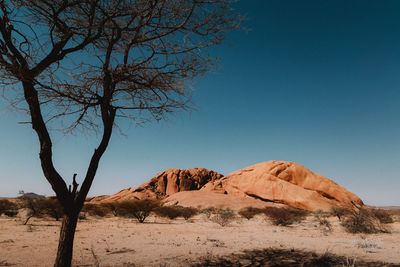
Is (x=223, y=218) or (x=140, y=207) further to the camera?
(x=140, y=207)

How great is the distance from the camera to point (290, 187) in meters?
40.0

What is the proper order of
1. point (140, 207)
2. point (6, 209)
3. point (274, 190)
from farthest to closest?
point (274, 190)
point (140, 207)
point (6, 209)

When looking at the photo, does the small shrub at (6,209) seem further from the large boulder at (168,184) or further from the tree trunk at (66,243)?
the large boulder at (168,184)

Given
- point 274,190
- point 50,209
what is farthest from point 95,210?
point 274,190

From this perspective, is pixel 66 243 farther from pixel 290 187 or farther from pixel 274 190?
pixel 290 187

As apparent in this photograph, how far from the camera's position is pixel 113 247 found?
866 centimetres

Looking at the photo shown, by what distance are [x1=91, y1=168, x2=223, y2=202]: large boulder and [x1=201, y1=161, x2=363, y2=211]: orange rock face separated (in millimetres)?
15054

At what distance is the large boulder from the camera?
59938 mm

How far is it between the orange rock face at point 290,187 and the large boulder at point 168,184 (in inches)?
593

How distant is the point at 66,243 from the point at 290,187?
41.1 m

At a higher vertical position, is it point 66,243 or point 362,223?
point 66,243

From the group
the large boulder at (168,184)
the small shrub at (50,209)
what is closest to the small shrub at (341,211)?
the small shrub at (50,209)

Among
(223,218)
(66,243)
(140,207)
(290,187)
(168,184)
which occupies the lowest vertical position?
(223,218)

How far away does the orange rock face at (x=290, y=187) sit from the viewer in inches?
1478
